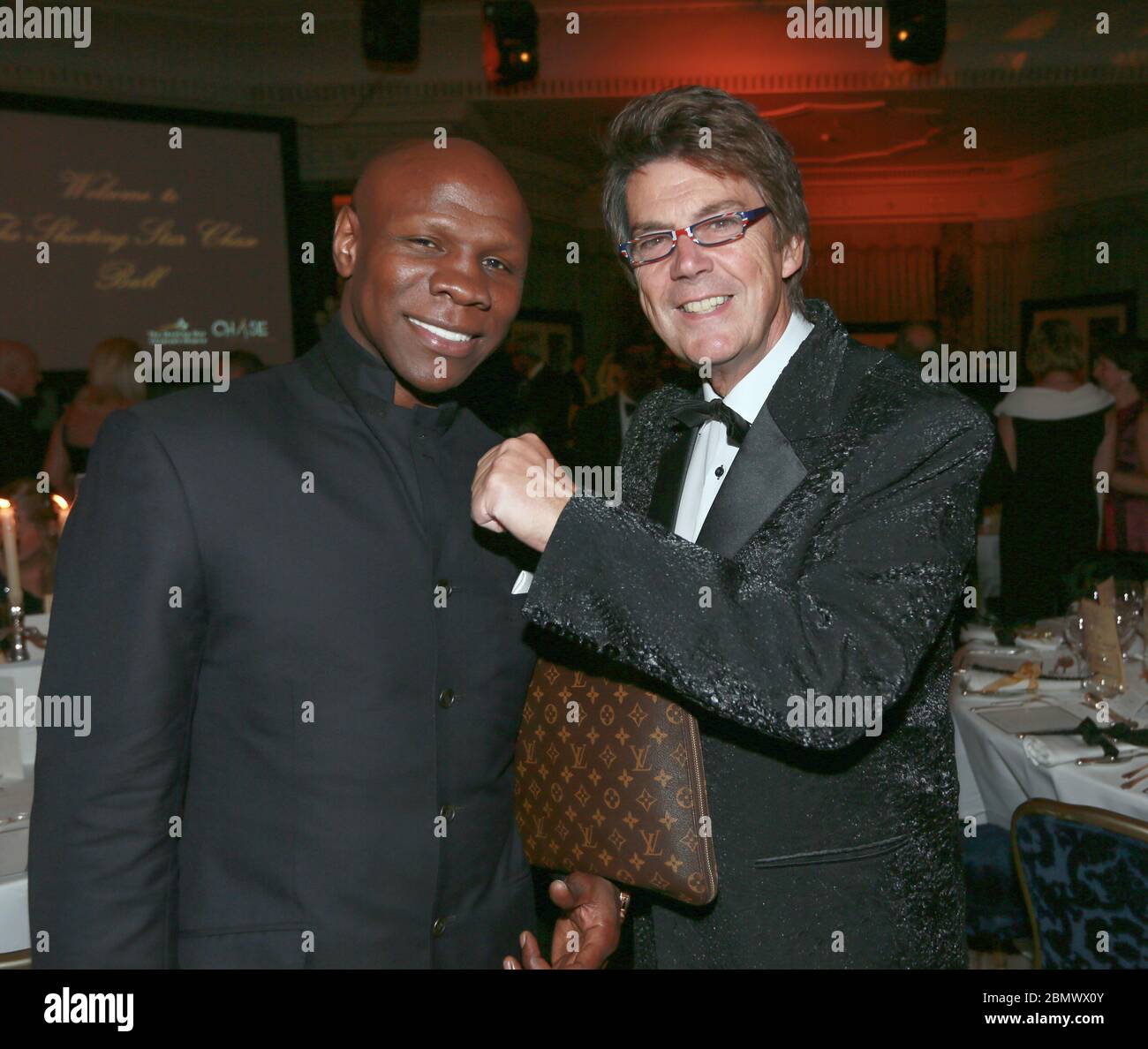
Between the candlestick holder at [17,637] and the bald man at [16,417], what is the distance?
2568mm

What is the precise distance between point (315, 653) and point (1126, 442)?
208 inches

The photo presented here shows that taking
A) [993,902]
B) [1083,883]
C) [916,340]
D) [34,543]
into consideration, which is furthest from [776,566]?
[916,340]

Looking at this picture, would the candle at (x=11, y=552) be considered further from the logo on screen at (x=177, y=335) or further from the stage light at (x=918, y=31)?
the logo on screen at (x=177, y=335)

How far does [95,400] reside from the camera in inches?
232

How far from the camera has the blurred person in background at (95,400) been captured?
5.79m

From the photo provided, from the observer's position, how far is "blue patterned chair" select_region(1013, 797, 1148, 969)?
1951 mm

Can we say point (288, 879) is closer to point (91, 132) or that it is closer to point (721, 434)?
point (721, 434)

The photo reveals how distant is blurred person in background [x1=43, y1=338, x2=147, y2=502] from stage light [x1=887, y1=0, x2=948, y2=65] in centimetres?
448

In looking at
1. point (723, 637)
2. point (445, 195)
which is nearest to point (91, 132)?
point (445, 195)

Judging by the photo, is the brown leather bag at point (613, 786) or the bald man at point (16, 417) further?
the bald man at point (16, 417)

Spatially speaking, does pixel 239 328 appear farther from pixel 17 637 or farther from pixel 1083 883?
pixel 1083 883

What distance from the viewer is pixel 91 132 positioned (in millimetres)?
7113

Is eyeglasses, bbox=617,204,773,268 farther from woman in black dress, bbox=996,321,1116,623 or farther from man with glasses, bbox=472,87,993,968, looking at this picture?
woman in black dress, bbox=996,321,1116,623

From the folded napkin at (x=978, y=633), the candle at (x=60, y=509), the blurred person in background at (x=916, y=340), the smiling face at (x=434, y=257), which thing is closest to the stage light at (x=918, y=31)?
the blurred person in background at (x=916, y=340)
